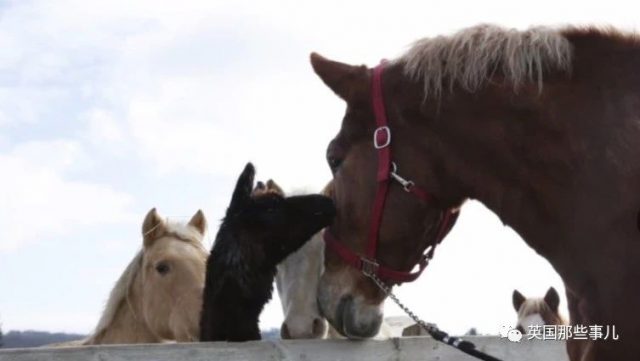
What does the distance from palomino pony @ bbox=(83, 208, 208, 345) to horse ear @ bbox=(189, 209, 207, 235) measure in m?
0.15

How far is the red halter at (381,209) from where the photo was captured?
309 cm

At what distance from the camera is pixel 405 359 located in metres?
4.30

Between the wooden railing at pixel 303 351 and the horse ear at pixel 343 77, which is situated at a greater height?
the horse ear at pixel 343 77

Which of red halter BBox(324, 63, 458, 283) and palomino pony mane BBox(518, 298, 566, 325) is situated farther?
palomino pony mane BBox(518, 298, 566, 325)

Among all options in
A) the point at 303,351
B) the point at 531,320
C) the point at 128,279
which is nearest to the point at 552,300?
the point at 531,320

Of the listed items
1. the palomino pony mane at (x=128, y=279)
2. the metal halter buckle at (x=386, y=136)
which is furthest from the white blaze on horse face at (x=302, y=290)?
the palomino pony mane at (x=128, y=279)

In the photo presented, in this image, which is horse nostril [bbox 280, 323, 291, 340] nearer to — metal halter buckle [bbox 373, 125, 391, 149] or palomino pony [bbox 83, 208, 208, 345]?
palomino pony [bbox 83, 208, 208, 345]

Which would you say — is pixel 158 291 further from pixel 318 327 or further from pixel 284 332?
pixel 318 327

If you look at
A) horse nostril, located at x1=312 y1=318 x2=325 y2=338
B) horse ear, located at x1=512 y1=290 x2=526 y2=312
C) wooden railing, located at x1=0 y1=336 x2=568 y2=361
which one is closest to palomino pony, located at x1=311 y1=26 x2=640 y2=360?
wooden railing, located at x1=0 y1=336 x2=568 y2=361

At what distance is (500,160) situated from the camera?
2924mm

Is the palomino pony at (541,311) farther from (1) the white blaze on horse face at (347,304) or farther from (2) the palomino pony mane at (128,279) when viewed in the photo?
(1) the white blaze on horse face at (347,304)

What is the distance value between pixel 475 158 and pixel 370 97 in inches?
17.7

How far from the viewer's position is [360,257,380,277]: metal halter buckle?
3.22 metres

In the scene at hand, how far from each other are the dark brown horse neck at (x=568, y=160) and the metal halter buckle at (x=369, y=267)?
357 millimetres
